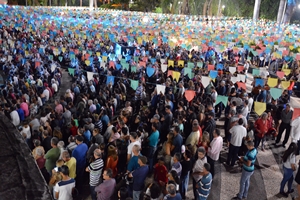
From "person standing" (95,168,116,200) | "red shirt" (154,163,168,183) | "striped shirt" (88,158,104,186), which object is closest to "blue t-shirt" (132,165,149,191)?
"red shirt" (154,163,168,183)

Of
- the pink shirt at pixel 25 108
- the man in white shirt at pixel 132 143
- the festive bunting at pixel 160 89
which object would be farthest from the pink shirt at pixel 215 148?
the pink shirt at pixel 25 108

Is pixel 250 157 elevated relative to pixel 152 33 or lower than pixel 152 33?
lower

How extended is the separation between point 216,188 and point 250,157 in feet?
4.66

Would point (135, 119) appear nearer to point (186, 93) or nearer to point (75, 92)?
point (186, 93)

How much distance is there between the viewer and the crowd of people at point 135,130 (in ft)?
15.9

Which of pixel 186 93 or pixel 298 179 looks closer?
pixel 298 179

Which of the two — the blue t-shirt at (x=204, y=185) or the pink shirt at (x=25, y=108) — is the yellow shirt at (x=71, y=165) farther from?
the pink shirt at (x=25, y=108)

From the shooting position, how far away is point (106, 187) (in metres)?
4.38

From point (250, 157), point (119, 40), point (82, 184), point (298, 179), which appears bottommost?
point (82, 184)

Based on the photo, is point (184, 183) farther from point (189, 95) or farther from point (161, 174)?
point (189, 95)

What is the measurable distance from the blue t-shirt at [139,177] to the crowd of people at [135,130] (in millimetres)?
17

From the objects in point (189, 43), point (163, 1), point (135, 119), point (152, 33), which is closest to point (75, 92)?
point (135, 119)

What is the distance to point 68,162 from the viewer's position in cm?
489

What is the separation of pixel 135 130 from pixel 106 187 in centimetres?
311
